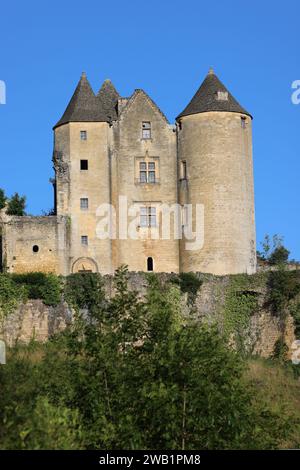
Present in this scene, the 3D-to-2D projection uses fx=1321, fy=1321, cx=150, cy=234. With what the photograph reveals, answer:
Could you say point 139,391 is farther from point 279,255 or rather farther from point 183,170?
point 279,255

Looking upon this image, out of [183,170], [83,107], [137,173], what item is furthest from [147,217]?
[83,107]

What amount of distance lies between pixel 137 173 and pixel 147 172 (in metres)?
0.50

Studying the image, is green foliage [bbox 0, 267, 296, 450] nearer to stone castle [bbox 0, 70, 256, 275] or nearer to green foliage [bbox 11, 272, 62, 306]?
green foliage [bbox 11, 272, 62, 306]

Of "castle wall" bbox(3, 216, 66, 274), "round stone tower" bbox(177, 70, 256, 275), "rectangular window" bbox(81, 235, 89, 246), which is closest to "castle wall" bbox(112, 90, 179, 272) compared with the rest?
"round stone tower" bbox(177, 70, 256, 275)

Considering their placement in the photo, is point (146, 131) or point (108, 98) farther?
point (108, 98)

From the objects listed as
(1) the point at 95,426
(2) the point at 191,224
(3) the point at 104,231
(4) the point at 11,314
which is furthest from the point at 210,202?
(1) the point at 95,426

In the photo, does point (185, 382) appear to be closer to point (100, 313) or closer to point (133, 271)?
point (100, 313)

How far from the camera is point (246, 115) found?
2517 inches

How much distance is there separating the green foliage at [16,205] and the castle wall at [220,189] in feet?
28.0

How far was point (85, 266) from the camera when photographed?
61.0 m

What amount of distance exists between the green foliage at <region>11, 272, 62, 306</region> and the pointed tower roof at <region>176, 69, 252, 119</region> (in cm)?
1101
